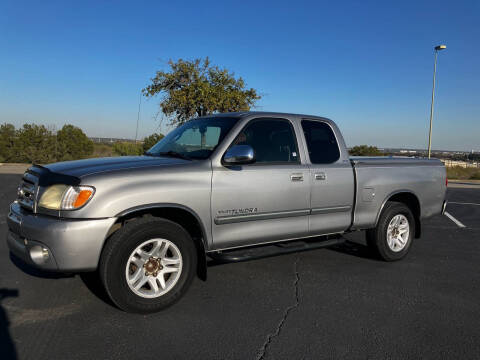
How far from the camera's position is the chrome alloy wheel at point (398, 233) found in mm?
5367

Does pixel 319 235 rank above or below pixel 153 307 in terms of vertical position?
above

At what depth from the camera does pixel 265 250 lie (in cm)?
420

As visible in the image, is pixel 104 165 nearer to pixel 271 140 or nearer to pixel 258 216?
pixel 258 216

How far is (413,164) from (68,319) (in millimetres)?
4865

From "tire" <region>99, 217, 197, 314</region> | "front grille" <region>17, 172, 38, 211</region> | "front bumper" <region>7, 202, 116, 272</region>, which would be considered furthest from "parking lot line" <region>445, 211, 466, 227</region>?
"front grille" <region>17, 172, 38, 211</region>

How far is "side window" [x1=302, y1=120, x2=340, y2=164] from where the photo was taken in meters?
4.72

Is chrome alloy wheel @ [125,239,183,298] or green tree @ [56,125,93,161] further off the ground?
green tree @ [56,125,93,161]

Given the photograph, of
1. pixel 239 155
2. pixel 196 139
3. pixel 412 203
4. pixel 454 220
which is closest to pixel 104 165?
pixel 196 139

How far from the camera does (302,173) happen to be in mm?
4422

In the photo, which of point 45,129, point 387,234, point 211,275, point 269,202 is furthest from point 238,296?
point 45,129

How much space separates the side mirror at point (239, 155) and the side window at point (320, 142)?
3.72 ft

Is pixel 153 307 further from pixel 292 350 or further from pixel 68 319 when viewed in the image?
pixel 292 350

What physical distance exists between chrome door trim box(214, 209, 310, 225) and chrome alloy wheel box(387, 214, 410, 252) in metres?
1.63

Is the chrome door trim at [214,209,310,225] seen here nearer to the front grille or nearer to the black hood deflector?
the black hood deflector
